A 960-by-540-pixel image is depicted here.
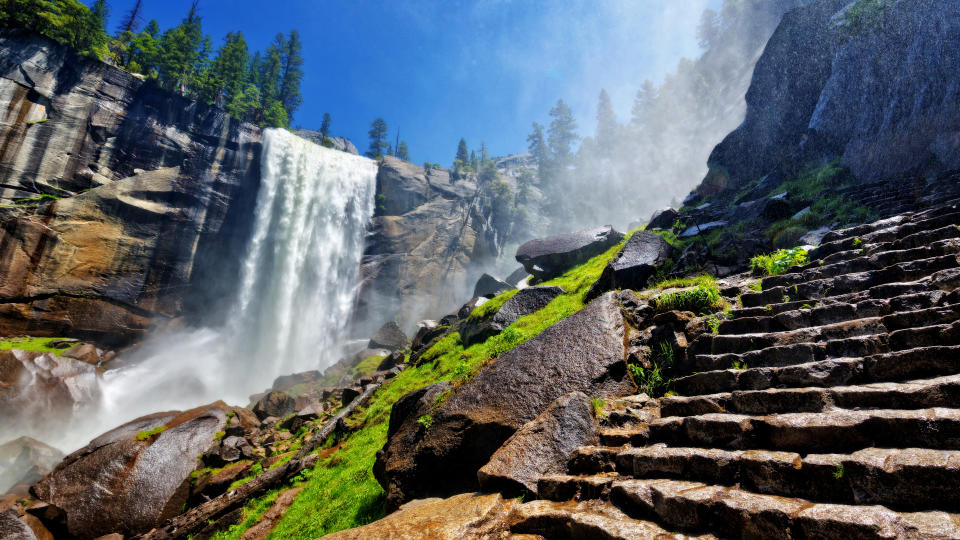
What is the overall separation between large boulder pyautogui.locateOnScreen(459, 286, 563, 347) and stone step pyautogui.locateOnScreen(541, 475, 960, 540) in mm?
7815

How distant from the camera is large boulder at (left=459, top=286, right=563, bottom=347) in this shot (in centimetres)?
1122

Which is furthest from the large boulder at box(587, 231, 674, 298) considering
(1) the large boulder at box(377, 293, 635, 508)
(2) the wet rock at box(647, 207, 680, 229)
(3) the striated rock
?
(2) the wet rock at box(647, 207, 680, 229)

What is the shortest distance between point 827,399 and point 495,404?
11.9ft

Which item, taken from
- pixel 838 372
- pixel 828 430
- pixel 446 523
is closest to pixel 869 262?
pixel 838 372

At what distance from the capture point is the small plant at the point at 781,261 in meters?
8.11

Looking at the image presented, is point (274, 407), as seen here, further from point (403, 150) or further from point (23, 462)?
point (403, 150)

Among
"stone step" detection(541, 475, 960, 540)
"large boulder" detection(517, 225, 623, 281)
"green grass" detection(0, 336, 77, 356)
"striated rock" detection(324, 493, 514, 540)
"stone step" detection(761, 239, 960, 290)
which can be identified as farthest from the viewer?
"green grass" detection(0, 336, 77, 356)

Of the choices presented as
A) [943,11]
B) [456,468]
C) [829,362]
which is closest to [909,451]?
[829,362]

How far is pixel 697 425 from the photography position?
12.1 feet

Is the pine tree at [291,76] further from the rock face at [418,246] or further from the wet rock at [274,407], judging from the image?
the wet rock at [274,407]

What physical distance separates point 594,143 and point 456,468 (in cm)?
6827

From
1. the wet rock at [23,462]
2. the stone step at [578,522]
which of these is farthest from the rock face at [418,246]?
the stone step at [578,522]

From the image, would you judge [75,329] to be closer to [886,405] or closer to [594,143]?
[886,405]

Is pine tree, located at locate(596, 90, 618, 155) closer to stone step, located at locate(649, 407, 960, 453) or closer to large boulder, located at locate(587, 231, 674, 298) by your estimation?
large boulder, located at locate(587, 231, 674, 298)
